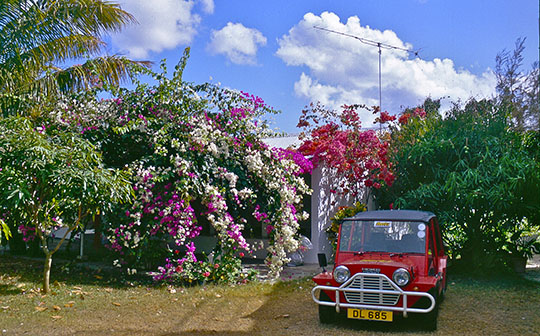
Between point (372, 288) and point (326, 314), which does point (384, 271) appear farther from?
point (326, 314)

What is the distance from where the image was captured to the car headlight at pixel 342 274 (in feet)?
20.9

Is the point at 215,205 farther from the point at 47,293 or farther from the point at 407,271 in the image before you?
the point at 407,271

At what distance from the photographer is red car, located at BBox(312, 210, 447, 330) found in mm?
6105

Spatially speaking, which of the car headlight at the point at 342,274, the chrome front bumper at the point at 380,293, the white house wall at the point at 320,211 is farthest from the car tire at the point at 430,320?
the white house wall at the point at 320,211

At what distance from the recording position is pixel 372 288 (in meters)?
6.19

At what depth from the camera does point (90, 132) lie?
970cm

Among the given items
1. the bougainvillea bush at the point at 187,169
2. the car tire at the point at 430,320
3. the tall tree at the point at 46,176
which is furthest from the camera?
the bougainvillea bush at the point at 187,169

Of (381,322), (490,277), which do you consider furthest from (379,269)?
(490,277)

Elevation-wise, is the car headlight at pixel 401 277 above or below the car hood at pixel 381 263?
below

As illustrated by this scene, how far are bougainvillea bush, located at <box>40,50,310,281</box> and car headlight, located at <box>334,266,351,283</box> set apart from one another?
3047 millimetres

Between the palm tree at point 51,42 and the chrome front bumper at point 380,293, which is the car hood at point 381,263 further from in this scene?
the palm tree at point 51,42

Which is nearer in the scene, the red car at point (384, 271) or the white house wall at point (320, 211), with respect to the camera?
the red car at point (384, 271)

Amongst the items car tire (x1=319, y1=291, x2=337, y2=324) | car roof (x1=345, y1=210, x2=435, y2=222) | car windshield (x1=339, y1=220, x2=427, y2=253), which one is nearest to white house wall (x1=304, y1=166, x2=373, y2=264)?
car roof (x1=345, y1=210, x2=435, y2=222)

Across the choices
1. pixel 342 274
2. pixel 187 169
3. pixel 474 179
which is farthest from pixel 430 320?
pixel 187 169
